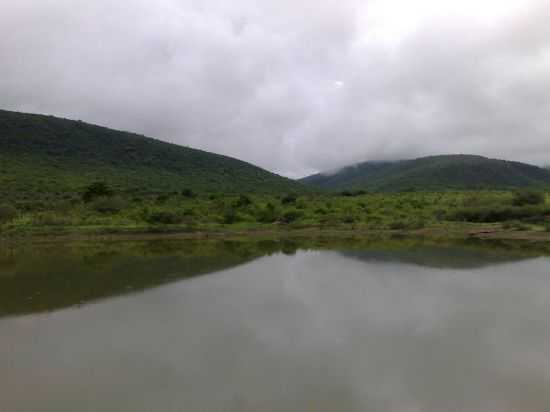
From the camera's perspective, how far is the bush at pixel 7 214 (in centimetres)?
3428

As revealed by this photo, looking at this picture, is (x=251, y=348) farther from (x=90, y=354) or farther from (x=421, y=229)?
(x=421, y=229)

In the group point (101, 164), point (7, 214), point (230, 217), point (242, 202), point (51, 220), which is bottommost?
point (51, 220)

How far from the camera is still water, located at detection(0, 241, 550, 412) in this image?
7.70 metres

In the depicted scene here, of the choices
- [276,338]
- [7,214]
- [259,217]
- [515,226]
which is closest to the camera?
[276,338]

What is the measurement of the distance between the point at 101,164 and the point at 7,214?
33876 millimetres

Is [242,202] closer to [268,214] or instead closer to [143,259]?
[268,214]

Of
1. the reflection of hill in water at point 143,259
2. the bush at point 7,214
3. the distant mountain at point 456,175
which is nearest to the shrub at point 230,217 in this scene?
the reflection of hill in water at point 143,259

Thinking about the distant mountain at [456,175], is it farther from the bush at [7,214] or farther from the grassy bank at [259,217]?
the bush at [7,214]

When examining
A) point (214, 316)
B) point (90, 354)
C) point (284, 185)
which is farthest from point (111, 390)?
point (284, 185)

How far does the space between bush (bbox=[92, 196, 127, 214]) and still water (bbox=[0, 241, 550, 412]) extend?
18.0 metres

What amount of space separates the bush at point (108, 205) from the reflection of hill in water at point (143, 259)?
28.5 ft

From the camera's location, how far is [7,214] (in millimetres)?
34656

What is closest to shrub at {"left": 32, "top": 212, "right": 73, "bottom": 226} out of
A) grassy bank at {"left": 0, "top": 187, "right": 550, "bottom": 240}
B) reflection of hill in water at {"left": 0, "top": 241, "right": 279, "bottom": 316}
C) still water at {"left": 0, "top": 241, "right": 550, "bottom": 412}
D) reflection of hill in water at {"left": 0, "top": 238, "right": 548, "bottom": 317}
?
grassy bank at {"left": 0, "top": 187, "right": 550, "bottom": 240}

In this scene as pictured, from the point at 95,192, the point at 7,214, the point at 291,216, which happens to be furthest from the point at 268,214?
the point at 7,214
